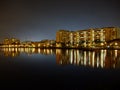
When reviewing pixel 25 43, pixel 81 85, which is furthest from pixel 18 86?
pixel 25 43

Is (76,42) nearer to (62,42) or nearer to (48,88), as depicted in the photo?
(62,42)

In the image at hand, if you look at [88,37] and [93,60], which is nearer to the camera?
[93,60]

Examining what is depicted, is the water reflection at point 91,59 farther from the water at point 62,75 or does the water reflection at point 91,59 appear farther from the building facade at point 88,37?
the building facade at point 88,37

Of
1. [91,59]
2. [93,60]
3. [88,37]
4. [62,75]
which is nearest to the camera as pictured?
[62,75]

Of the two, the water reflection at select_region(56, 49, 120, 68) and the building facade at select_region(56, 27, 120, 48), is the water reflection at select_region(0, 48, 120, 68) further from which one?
the building facade at select_region(56, 27, 120, 48)

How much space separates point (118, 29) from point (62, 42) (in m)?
32.9

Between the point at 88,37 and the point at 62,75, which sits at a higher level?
the point at 88,37

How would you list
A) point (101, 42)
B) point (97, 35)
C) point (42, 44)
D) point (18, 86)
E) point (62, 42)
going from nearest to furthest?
point (18, 86)
point (101, 42)
point (97, 35)
point (62, 42)
point (42, 44)

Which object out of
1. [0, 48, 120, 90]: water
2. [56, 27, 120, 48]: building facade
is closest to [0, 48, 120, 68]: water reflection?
[0, 48, 120, 90]: water

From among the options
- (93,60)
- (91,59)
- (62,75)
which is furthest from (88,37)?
(62,75)

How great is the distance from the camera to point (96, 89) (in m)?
11.3

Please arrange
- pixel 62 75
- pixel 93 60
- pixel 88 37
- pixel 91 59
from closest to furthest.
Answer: pixel 62 75 < pixel 93 60 < pixel 91 59 < pixel 88 37

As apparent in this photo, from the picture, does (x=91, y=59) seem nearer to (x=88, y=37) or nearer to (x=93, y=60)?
(x=93, y=60)

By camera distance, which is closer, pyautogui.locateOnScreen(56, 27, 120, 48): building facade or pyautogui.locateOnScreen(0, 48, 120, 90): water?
pyautogui.locateOnScreen(0, 48, 120, 90): water
